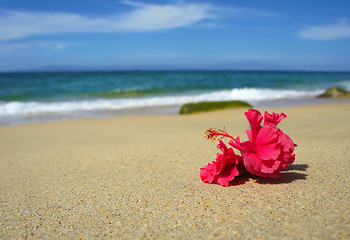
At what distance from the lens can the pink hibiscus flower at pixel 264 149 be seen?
1.81 meters

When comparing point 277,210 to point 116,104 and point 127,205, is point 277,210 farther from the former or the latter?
point 116,104

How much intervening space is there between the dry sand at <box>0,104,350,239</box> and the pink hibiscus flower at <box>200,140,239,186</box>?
0.18 feet

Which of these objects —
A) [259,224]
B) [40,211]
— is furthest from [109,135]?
[259,224]

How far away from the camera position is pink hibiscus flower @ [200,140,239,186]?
6.20 ft

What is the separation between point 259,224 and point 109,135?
3836 mm

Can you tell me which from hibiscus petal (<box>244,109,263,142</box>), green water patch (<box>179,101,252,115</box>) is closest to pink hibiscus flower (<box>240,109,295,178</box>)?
hibiscus petal (<box>244,109,263,142</box>)

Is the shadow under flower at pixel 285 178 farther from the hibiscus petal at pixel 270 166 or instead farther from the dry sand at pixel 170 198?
the hibiscus petal at pixel 270 166

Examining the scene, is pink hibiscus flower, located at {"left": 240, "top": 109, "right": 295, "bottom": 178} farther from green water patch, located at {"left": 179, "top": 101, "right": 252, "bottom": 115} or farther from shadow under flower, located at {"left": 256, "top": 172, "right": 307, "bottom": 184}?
green water patch, located at {"left": 179, "top": 101, "right": 252, "bottom": 115}

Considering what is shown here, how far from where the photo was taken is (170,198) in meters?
1.91

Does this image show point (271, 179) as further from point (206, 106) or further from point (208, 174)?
point (206, 106)

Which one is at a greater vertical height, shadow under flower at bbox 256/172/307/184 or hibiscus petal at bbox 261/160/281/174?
hibiscus petal at bbox 261/160/281/174

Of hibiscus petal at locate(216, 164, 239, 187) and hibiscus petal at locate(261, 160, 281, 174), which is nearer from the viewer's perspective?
hibiscus petal at locate(261, 160, 281, 174)

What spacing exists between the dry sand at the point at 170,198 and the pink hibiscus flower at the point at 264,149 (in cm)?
13

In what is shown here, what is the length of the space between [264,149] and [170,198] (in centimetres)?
63
